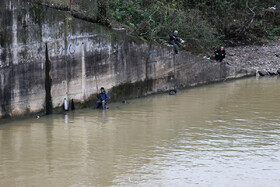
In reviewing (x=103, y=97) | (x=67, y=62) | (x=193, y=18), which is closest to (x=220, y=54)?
(x=193, y=18)

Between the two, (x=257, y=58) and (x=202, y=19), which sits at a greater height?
(x=202, y=19)

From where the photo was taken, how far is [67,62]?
17.8 meters

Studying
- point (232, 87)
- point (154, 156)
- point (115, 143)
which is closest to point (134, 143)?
point (115, 143)

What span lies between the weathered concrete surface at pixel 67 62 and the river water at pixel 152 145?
766mm

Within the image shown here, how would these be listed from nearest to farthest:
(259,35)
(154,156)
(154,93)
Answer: (154,156) < (154,93) < (259,35)

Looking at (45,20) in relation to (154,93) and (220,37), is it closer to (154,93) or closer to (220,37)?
(154,93)

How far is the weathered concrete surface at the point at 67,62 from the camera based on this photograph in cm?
1620

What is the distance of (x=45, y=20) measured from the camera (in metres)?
17.0

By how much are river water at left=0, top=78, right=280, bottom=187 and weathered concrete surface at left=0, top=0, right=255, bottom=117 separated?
2.51 feet

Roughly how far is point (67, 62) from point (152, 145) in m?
5.28

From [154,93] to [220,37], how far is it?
8728mm

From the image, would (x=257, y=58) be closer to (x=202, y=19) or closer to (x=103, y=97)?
(x=202, y=19)

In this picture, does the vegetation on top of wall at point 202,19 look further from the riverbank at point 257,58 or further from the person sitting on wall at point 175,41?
the riverbank at point 257,58

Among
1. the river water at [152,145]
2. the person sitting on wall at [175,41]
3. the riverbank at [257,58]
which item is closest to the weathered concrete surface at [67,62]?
the person sitting on wall at [175,41]
